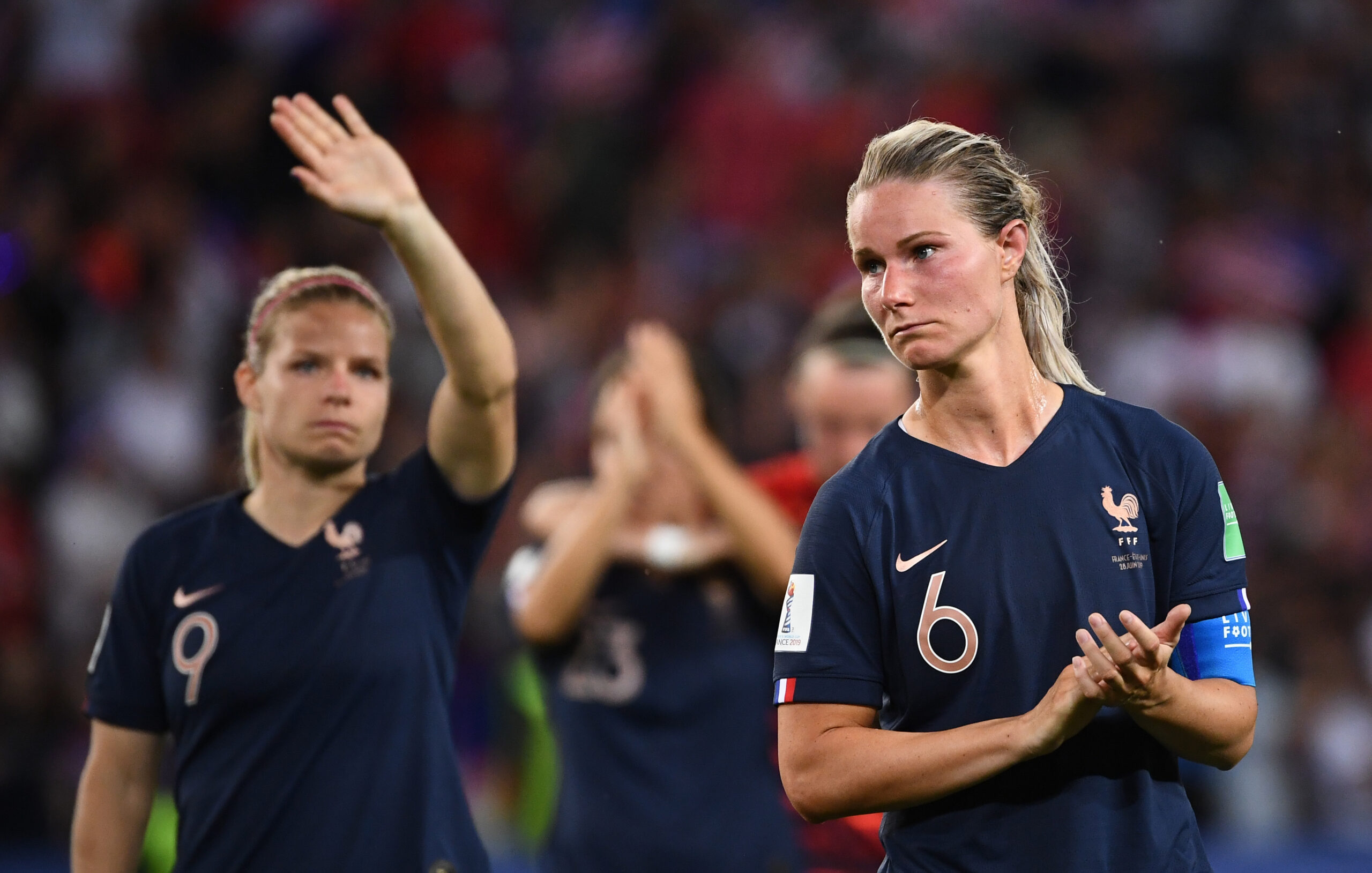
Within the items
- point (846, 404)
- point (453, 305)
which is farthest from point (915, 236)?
point (846, 404)

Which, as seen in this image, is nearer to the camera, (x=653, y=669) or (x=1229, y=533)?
(x=1229, y=533)

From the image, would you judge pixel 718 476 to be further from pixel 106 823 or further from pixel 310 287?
pixel 106 823

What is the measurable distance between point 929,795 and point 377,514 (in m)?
1.53

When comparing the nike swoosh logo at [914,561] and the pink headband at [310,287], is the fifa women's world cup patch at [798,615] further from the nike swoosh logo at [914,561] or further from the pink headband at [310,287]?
the pink headband at [310,287]

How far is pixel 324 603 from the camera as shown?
132 inches

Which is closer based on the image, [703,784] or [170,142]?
[703,784]

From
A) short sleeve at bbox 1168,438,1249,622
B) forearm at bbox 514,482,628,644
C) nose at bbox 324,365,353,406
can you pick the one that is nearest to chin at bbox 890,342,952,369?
short sleeve at bbox 1168,438,1249,622

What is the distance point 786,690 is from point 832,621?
0.46 feet

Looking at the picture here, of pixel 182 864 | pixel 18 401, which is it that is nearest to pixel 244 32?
pixel 18 401

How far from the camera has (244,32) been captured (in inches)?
406

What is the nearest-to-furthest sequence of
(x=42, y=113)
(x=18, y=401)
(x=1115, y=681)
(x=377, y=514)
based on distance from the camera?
1. (x=1115, y=681)
2. (x=377, y=514)
3. (x=18, y=401)
4. (x=42, y=113)

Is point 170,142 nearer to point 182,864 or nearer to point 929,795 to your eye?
point 182,864

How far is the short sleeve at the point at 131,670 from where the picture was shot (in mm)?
3385

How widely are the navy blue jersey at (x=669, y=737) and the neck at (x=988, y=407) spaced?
2167 mm
